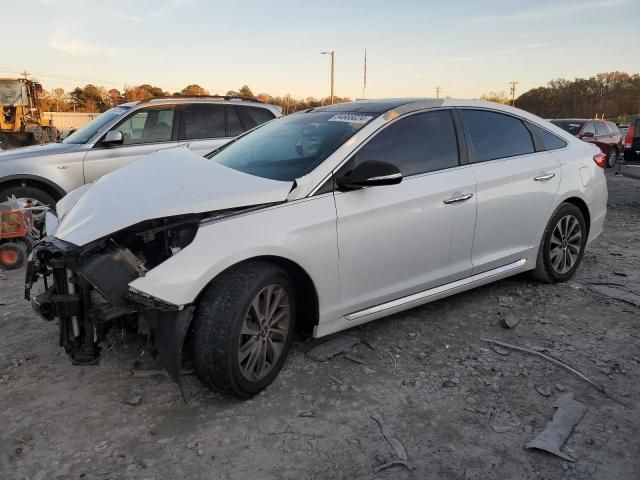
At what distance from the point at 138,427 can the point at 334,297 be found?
4.34 feet

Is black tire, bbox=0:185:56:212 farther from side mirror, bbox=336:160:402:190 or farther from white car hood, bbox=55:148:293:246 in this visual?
side mirror, bbox=336:160:402:190

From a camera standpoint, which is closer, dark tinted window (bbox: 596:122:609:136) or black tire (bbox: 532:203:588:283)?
black tire (bbox: 532:203:588:283)

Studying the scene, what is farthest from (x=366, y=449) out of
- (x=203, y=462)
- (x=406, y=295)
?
(x=406, y=295)

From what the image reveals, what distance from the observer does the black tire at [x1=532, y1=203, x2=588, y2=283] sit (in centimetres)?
468

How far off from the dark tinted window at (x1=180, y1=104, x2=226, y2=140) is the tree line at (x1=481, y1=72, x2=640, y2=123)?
5711cm

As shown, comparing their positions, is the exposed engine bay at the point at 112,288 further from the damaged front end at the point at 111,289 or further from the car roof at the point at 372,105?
the car roof at the point at 372,105

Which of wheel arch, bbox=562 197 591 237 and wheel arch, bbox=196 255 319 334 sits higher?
wheel arch, bbox=562 197 591 237

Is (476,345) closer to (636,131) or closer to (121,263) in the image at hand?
(121,263)

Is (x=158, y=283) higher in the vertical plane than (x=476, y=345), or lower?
higher

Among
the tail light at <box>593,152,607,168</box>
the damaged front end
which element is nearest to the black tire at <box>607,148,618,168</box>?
the tail light at <box>593,152,607,168</box>

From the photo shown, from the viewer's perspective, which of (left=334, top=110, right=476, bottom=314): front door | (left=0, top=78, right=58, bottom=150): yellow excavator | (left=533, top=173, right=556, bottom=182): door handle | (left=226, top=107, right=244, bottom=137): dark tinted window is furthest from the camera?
(left=0, top=78, right=58, bottom=150): yellow excavator

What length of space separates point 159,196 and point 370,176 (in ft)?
4.06

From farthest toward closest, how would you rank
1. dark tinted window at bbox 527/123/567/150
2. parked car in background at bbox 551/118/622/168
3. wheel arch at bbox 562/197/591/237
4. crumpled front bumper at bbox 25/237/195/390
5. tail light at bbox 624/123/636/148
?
parked car in background at bbox 551/118/622/168 < tail light at bbox 624/123/636/148 < wheel arch at bbox 562/197/591/237 < dark tinted window at bbox 527/123/567/150 < crumpled front bumper at bbox 25/237/195/390

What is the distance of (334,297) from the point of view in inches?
130
